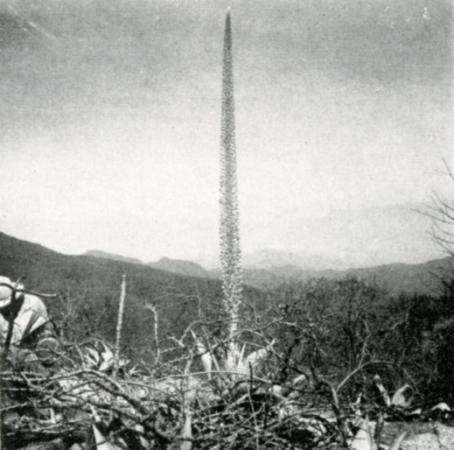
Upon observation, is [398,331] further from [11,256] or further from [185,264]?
[185,264]

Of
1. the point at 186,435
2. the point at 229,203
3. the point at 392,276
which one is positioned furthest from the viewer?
the point at 392,276

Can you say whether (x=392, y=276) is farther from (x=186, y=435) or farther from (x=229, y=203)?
(x=186, y=435)

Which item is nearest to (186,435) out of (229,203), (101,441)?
(101,441)

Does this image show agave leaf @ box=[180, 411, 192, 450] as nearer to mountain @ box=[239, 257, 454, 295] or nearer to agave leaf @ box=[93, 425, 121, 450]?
agave leaf @ box=[93, 425, 121, 450]

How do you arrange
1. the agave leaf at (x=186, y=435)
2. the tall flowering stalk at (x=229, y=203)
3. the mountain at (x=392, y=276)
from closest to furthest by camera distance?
the agave leaf at (x=186, y=435) → the mountain at (x=392, y=276) → the tall flowering stalk at (x=229, y=203)

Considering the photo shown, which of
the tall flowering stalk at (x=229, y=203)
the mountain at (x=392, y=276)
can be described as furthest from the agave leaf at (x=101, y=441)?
the tall flowering stalk at (x=229, y=203)

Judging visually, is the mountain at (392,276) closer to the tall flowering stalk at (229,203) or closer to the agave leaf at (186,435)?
the tall flowering stalk at (229,203)

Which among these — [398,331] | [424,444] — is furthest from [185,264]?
[424,444]

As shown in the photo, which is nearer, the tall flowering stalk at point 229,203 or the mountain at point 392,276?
the mountain at point 392,276

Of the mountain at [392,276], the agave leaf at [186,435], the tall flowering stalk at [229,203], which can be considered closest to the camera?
the agave leaf at [186,435]

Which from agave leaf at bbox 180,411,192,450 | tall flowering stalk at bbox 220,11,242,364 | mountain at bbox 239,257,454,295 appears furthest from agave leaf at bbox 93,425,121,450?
tall flowering stalk at bbox 220,11,242,364

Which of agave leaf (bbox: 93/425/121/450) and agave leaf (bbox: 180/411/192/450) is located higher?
agave leaf (bbox: 180/411/192/450)
